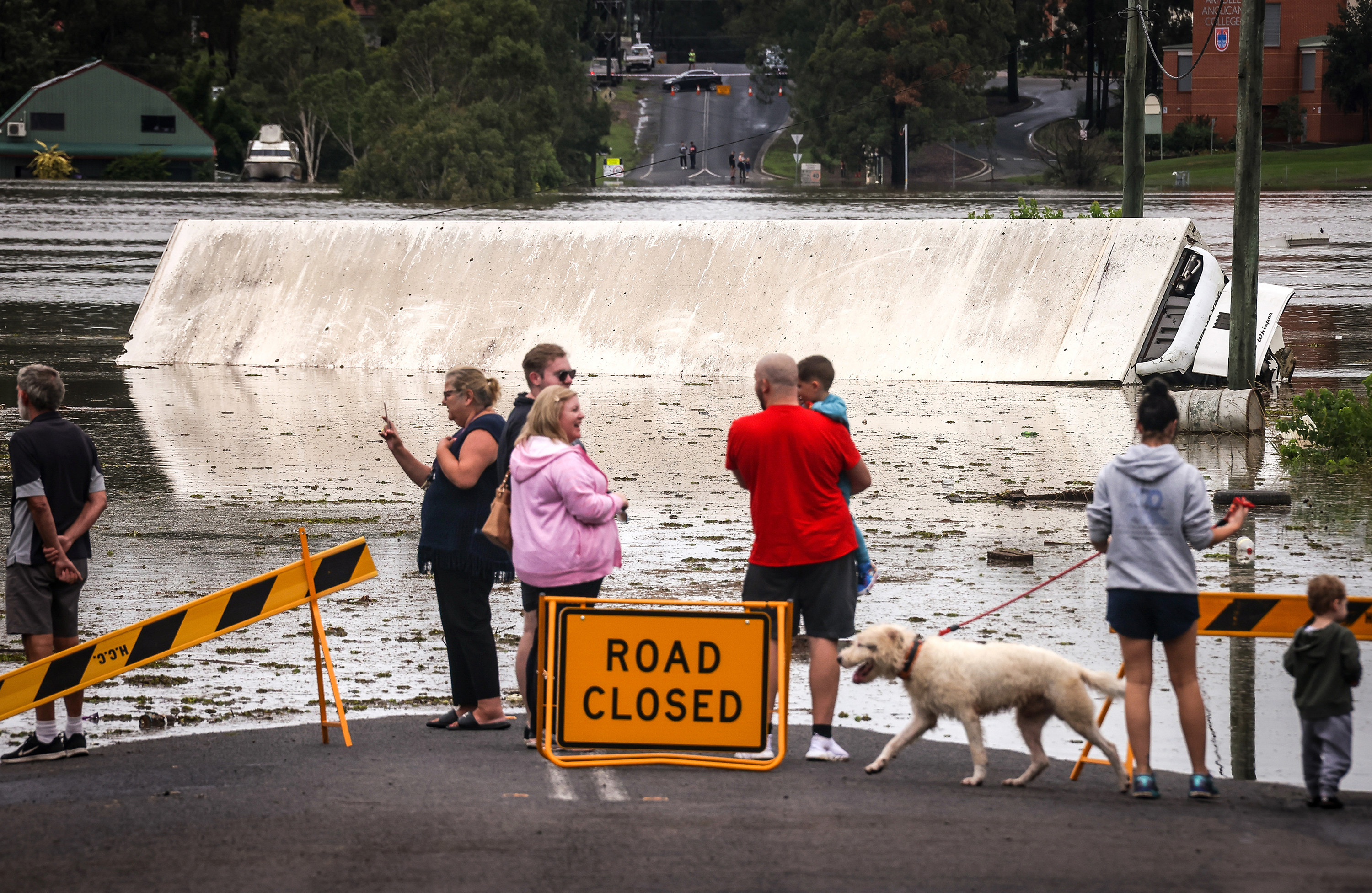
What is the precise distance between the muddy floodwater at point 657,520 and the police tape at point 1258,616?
53 centimetres

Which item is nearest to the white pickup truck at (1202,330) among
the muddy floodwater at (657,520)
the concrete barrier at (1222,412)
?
the muddy floodwater at (657,520)

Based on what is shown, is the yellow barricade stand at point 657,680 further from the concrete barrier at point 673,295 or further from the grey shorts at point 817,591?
the concrete barrier at point 673,295

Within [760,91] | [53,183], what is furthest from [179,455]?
[760,91]

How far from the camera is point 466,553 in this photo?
7.10m

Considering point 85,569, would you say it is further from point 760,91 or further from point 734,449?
point 760,91

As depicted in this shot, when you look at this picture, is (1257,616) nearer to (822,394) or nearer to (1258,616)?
(1258,616)

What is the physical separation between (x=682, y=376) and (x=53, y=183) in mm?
72224

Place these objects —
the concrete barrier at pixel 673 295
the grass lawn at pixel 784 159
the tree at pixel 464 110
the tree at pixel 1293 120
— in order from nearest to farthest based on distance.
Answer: the concrete barrier at pixel 673 295
the tree at pixel 464 110
the tree at pixel 1293 120
the grass lawn at pixel 784 159

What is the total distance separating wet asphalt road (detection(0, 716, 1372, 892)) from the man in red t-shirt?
1.33ft

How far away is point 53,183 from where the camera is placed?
8425 centimetres

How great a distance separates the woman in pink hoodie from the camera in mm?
6598

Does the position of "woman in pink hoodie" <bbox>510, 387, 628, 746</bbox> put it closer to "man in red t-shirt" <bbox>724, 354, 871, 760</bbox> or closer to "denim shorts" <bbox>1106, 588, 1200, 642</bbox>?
"man in red t-shirt" <bbox>724, 354, 871, 760</bbox>

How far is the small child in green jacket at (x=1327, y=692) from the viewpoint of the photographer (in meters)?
5.93

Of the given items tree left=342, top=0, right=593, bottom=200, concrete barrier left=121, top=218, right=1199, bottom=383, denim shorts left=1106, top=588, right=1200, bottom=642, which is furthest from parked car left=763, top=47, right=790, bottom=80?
denim shorts left=1106, top=588, right=1200, bottom=642
